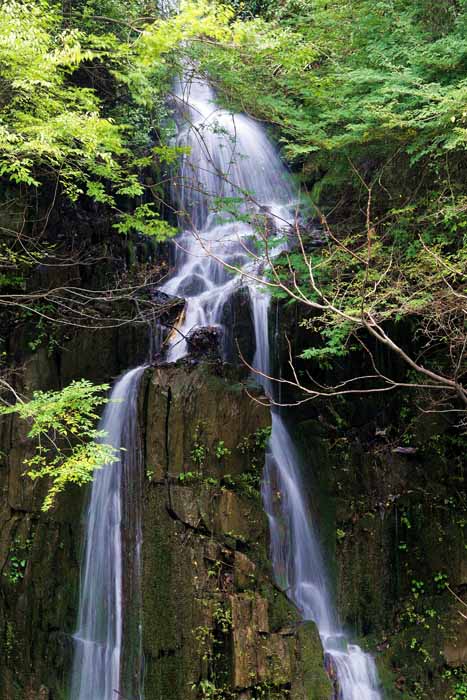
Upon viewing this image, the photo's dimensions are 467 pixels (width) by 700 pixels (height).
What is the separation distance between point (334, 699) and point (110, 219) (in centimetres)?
860

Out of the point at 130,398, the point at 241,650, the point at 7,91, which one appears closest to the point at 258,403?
the point at 130,398

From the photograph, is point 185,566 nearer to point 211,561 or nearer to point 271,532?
point 211,561

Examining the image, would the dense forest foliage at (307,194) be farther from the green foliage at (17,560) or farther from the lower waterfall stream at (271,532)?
the green foliage at (17,560)

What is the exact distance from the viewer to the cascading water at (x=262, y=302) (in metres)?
7.50

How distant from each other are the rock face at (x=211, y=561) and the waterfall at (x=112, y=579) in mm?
240

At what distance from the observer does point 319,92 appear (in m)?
7.80

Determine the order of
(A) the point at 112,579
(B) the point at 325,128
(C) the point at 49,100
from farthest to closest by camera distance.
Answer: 1. (B) the point at 325,128
2. (A) the point at 112,579
3. (C) the point at 49,100

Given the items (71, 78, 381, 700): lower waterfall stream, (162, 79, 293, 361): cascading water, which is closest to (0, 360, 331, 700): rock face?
(71, 78, 381, 700): lower waterfall stream

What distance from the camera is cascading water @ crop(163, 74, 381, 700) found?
24.6ft

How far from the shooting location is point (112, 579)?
7062 millimetres

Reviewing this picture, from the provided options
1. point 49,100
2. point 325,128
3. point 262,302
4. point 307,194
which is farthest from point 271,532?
point 49,100

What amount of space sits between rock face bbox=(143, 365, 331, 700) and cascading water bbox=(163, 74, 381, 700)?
2.30 feet

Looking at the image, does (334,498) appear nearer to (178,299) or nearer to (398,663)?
(398,663)

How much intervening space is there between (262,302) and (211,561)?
4.43 metres
